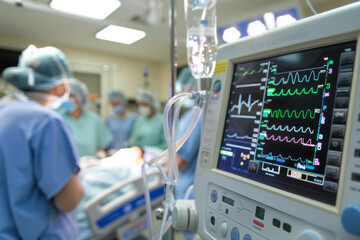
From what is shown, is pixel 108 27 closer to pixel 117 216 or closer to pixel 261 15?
pixel 261 15

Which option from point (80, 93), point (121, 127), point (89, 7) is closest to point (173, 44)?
point (89, 7)

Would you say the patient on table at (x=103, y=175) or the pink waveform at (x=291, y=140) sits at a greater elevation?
the pink waveform at (x=291, y=140)

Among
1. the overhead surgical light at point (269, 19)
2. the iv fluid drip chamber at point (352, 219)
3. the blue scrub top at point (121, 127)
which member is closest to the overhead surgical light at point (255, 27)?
the overhead surgical light at point (269, 19)

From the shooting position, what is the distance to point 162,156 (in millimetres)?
685

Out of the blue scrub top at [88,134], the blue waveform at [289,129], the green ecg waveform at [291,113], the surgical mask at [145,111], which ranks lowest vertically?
the blue scrub top at [88,134]

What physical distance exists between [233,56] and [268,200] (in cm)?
33

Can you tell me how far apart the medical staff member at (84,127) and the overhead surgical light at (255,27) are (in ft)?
6.62

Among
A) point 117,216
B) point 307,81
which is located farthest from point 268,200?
point 117,216

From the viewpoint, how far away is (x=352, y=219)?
344 millimetres

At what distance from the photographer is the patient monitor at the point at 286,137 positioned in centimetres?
40

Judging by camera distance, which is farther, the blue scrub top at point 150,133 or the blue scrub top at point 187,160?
the blue scrub top at point 150,133

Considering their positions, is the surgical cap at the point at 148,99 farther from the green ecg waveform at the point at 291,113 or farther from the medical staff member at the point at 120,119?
the green ecg waveform at the point at 291,113

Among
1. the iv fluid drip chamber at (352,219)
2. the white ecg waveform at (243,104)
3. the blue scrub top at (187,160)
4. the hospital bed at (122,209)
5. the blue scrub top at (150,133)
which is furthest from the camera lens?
the blue scrub top at (150,133)

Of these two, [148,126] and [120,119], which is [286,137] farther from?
[120,119]
